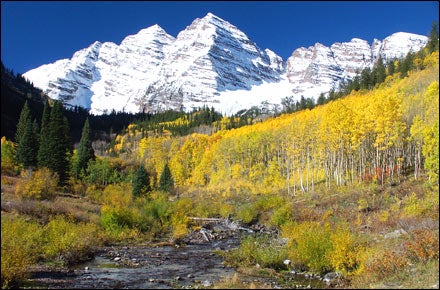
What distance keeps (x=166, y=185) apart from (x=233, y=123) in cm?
11512

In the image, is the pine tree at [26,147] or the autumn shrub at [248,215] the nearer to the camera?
the autumn shrub at [248,215]

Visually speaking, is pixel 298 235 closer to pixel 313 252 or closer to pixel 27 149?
pixel 313 252

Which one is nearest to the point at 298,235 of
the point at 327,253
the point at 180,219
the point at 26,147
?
the point at 327,253

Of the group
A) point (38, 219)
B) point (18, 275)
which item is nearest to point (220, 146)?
point (38, 219)

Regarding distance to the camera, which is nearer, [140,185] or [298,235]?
[298,235]

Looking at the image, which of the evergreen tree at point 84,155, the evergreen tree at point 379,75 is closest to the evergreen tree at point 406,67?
the evergreen tree at point 379,75

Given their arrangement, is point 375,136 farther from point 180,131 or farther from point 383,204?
point 180,131

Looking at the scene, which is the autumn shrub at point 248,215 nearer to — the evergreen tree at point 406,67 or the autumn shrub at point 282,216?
the autumn shrub at point 282,216

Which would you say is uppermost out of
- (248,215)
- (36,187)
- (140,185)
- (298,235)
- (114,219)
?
(36,187)

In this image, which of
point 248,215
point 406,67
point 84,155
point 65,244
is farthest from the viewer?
point 406,67

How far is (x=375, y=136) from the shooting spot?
56031 millimetres

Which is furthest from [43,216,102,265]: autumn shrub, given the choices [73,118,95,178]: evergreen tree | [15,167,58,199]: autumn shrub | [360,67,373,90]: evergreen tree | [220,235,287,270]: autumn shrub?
[360,67,373,90]: evergreen tree

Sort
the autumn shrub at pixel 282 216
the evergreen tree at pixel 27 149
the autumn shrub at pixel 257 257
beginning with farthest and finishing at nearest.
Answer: the evergreen tree at pixel 27 149 < the autumn shrub at pixel 282 216 < the autumn shrub at pixel 257 257

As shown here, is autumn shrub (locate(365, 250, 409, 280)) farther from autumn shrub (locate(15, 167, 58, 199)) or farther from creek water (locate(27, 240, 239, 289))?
autumn shrub (locate(15, 167, 58, 199))
